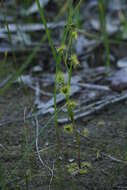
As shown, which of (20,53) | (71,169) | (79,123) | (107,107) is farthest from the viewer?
(20,53)

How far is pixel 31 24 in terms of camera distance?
8.40 feet

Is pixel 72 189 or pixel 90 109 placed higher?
pixel 90 109

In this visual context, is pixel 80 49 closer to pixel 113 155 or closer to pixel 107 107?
pixel 107 107

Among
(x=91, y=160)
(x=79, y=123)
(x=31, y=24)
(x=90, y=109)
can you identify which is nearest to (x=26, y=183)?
(x=91, y=160)

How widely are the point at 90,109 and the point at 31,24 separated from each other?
44.4 inches

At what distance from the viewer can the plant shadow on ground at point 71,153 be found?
116 centimetres

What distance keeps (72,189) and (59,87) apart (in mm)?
327

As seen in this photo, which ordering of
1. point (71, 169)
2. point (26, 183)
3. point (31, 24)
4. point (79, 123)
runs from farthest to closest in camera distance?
1. point (31, 24)
2. point (79, 123)
3. point (71, 169)
4. point (26, 183)

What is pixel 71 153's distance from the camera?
1.33 m

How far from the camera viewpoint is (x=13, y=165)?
1.26m

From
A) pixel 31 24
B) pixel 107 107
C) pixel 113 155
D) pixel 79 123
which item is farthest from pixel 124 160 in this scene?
pixel 31 24

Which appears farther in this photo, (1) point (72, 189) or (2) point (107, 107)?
(2) point (107, 107)

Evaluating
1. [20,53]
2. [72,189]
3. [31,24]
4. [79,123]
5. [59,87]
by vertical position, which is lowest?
[72,189]

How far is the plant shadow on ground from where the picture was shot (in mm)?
1158
